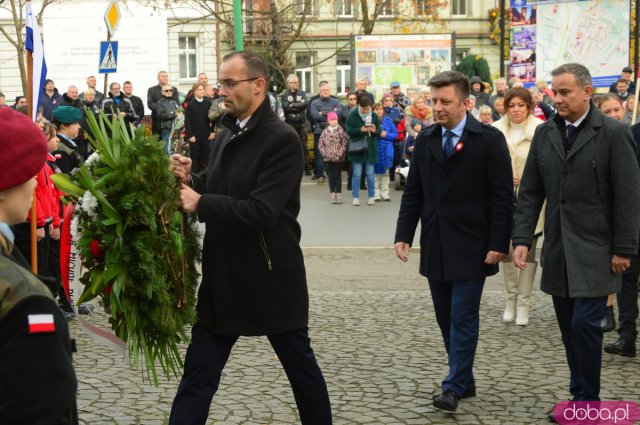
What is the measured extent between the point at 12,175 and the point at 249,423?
→ 361 centimetres

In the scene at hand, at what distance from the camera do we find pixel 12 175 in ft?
7.71

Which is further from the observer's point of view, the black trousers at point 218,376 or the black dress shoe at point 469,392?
the black dress shoe at point 469,392

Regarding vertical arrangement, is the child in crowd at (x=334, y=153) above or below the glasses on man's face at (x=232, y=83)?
below

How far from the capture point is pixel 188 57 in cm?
4469

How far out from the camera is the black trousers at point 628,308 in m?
7.43

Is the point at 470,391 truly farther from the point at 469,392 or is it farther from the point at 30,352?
the point at 30,352

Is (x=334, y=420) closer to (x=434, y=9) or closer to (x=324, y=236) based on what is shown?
(x=324, y=236)

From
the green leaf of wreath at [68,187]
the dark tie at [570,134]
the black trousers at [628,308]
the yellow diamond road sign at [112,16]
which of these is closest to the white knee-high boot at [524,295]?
the black trousers at [628,308]

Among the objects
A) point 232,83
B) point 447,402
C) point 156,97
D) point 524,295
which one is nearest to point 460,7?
point 156,97

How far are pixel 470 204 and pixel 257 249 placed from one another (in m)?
1.91

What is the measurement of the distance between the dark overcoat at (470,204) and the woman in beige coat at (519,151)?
7.68 feet

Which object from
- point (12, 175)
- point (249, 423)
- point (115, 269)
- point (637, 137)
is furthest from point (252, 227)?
point (637, 137)

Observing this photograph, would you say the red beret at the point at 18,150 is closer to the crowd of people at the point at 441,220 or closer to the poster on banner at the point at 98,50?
the crowd of people at the point at 441,220

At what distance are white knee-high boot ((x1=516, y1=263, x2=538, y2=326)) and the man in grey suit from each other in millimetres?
2560
